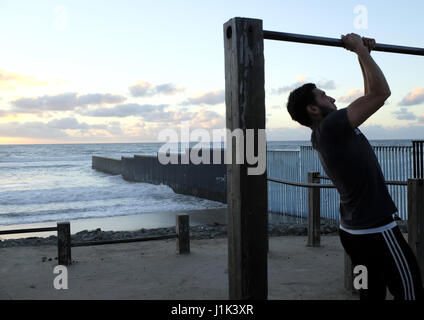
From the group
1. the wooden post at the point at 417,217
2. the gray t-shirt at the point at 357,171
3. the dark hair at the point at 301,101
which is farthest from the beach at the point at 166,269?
the dark hair at the point at 301,101

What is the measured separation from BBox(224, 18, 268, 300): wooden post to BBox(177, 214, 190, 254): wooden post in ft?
13.7

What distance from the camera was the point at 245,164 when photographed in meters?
2.39

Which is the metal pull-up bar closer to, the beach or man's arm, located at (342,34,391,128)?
man's arm, located at (342,34,391,128)

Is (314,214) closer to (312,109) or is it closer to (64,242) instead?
(64,242)

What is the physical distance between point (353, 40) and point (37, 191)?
2218 cm

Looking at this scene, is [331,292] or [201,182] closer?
[331,292]

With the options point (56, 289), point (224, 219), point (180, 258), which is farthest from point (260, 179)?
point (224, 219)

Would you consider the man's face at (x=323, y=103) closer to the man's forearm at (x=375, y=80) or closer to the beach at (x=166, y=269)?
the man's forearm at (x=375, y=80)

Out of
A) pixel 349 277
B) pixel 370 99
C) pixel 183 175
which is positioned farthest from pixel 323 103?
pixel 183 175

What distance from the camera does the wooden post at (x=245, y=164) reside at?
2359mm

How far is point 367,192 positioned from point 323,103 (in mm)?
545

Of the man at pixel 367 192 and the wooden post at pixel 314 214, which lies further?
the wooden post at pixel 314 214

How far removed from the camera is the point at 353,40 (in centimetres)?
246
